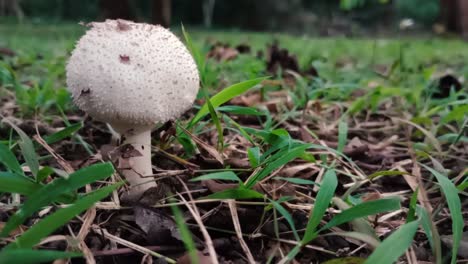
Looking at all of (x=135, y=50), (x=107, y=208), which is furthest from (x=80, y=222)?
(x=135, y=50)

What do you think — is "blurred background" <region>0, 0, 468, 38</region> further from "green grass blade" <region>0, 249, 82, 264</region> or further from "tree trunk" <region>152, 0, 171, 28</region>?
"green grass blade" <region>0, 249, 82, 264</region>

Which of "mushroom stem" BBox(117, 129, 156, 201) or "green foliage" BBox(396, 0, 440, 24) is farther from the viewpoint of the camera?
"green foliage" BBox(396, 0, 440, 24)

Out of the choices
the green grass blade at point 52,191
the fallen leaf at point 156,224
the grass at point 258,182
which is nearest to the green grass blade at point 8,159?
the grass at point 258,182

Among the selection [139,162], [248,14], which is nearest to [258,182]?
[139,162]

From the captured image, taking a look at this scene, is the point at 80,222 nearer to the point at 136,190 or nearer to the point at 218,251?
the point at 136,190

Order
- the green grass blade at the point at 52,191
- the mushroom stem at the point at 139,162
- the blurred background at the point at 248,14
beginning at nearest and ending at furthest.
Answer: the green grass blade at the point at 52,191 < the mushroom stem at the point at 139,162 < the blurred background at the point at 248,14

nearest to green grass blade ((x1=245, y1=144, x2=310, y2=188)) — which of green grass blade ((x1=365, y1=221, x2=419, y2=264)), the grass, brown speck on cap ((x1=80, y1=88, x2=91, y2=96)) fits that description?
the grass

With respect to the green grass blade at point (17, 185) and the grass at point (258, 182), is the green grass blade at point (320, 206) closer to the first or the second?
the grass at point (258, 182)
